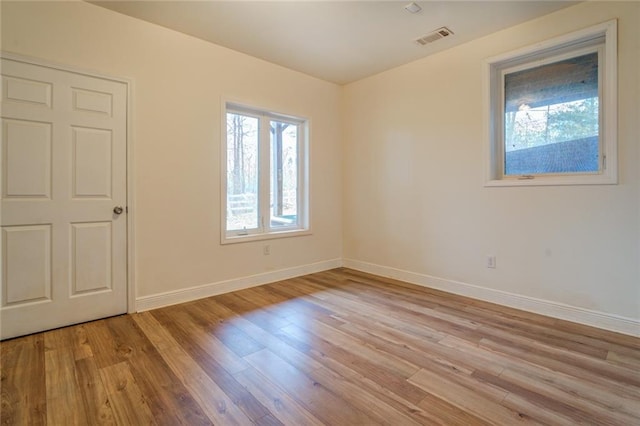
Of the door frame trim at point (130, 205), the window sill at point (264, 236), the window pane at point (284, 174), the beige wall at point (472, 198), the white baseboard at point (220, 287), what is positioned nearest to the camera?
the beige wall at point (472, 198)

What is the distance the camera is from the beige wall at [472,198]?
239 centimetres

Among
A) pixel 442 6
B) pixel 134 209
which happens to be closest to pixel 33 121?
pixel 134 209

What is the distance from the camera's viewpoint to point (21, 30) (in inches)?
90.0

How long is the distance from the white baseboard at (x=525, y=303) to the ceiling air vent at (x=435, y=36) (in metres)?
2.54

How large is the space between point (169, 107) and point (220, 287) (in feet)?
6.20

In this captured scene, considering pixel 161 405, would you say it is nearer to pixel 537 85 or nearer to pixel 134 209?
pixel 134 209

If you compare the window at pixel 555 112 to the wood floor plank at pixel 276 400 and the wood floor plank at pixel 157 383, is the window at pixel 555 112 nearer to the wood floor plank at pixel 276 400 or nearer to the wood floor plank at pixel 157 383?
the wood floor plank at pixel 276 400

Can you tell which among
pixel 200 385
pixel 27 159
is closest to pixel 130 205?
pixel 27 159

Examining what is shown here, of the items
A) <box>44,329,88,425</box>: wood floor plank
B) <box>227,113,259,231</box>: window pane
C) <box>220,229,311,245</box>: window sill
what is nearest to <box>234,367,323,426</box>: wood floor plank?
<box>44,329,88,425</box>: wood floor plank

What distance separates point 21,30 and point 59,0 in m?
0.38

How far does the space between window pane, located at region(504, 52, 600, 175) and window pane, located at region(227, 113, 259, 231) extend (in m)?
2.76

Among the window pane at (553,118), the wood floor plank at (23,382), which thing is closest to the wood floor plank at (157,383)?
the wood floor plank at (23,382)

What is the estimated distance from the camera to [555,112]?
2.81m

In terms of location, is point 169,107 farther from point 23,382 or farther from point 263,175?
point 23,382
